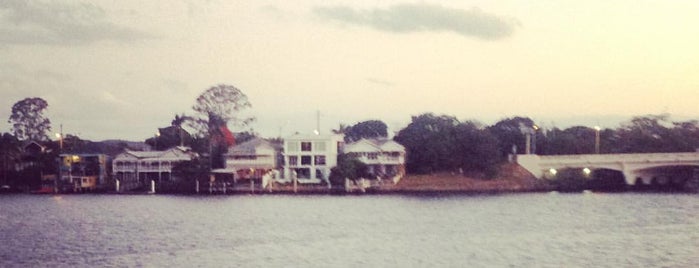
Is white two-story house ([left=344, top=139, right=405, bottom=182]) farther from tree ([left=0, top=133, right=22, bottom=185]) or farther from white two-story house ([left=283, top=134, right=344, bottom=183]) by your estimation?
tree ([left=0, top=133, right=22, bottom=185])

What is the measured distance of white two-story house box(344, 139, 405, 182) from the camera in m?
83.8

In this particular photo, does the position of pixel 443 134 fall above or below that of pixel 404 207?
above

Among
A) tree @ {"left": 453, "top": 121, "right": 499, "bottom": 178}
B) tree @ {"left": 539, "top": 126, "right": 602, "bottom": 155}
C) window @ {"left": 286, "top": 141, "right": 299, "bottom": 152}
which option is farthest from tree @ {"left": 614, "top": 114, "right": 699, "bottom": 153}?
window @ {"left": 286, "top": 141, "right": 299, "bottom": 152}

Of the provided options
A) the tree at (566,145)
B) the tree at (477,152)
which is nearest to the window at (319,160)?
the tree at (477,152)

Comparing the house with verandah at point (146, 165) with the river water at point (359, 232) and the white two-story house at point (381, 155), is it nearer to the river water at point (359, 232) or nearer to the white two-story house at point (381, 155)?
the white two-story house at point (381, 155)

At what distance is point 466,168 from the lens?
8231 centimetres

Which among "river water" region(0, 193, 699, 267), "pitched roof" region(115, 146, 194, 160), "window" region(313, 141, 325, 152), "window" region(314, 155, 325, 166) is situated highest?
"window" region(313, 141, 325, 152)

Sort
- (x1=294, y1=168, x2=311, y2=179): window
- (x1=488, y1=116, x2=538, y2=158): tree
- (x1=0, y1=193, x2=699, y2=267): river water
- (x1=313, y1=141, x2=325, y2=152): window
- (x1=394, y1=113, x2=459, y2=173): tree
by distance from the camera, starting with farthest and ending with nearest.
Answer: (x1=488, y1=116, x2=538, y2=158): tree
(x1=294, y1=168, x2=311, y2=179): window
(x1=313, y1=141, x2=325, y2=152): window
(x1=394, y1=113, x2=459, y2=173): tree
(x1=0, y1=193, x2=699, y2=267): river water

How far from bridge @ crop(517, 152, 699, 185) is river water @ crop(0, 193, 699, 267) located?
403 inches

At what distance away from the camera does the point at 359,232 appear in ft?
148

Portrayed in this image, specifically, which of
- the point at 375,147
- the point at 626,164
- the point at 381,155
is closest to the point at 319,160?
the point at 375,147

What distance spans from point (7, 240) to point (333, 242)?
59.8 ft

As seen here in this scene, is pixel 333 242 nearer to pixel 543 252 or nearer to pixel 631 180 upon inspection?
pixel 543 252

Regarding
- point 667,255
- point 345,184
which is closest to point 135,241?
point 667,255
